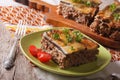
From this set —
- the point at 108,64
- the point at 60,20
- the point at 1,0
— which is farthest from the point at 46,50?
the point at 1,0

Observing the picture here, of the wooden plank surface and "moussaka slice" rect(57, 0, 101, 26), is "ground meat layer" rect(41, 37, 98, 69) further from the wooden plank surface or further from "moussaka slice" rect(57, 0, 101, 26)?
"moussaka slice" rect(57, 0, 101, 26)

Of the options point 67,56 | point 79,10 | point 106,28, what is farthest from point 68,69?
point 79,10

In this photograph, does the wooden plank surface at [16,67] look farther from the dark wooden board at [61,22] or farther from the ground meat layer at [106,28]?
the ground meat layer at [106,28]

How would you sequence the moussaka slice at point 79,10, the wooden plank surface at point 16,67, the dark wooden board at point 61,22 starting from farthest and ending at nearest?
the moussaka slice at point 79,10 → the dark wooden board at point 61,22 → the wooden plank surface at point 16,67

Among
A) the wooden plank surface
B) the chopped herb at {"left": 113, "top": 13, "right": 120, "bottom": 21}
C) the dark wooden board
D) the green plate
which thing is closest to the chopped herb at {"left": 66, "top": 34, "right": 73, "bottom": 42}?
the green plate

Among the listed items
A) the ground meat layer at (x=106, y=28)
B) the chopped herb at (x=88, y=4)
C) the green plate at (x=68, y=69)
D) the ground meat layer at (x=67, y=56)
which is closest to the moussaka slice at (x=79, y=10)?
the chopped herb at (x=88, y=4)

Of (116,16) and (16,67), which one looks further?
(116,16)

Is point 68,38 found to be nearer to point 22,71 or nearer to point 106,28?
point 22,71
